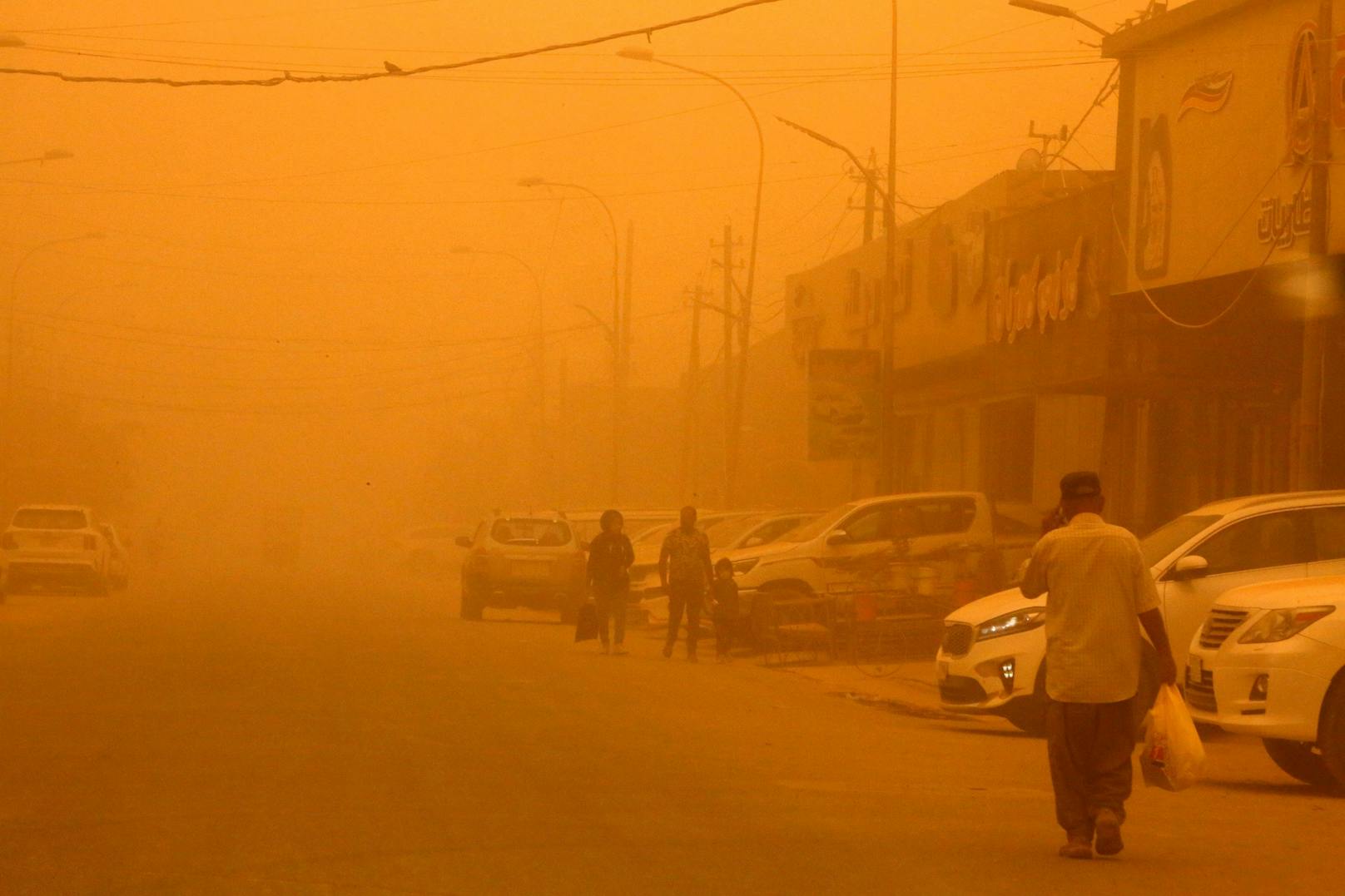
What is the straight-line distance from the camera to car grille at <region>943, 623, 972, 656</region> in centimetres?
1435

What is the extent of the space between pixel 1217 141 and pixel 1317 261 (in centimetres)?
418

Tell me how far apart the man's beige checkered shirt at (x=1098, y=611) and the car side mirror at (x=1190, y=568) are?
5.09 meters

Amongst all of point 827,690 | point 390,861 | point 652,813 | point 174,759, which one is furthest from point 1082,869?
point 827,690

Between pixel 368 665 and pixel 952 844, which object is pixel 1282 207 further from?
pixel 952 844

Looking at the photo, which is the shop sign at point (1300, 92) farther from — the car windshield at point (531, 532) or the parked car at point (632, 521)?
the parked car at point (632, 521)

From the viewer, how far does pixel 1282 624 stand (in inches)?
444

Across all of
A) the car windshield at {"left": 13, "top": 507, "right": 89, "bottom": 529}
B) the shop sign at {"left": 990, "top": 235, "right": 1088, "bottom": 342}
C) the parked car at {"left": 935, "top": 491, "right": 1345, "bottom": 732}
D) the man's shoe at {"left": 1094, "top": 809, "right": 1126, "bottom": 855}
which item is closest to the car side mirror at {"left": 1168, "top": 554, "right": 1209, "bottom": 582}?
the parked car at {"left": 935, "top": 491, "right": 1345, "bottom": 732}

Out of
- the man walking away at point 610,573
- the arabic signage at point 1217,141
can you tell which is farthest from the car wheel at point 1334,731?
the man walking away at point 610,573

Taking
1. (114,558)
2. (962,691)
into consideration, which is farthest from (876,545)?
(114,558)

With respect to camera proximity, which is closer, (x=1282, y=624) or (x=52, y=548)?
(x=1282, y=624)

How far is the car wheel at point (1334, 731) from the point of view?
10805 mm

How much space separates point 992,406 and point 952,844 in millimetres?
30381

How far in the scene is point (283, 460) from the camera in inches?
6486

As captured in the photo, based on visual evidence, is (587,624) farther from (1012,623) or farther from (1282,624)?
(1282,624)
